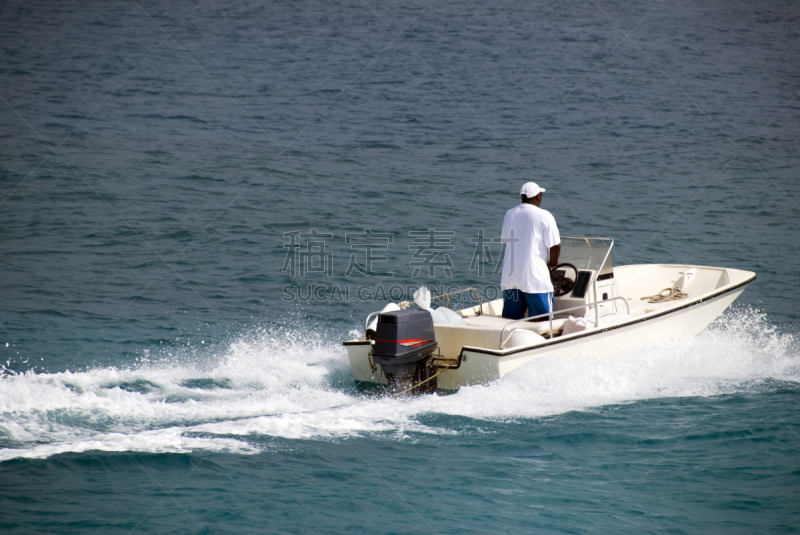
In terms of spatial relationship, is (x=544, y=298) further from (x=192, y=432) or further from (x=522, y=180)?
(x=522, y=180)

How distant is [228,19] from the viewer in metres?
33.3

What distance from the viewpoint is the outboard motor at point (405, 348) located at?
22.4 feet

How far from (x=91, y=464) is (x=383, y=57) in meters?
25.9

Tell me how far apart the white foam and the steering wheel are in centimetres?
97

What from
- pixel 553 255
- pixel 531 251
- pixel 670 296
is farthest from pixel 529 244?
pixel 670 296

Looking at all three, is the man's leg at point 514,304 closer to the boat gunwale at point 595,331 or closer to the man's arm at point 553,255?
the man's arm at point 553,255

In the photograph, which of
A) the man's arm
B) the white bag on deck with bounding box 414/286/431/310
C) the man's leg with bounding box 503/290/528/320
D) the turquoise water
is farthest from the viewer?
the man's leg with bounding box 503/290/528/320

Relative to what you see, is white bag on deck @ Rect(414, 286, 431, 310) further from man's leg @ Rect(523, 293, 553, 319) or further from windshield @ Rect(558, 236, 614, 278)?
windshield @ Rect(558, 236, 614, 278)

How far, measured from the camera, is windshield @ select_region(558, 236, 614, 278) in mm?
8516

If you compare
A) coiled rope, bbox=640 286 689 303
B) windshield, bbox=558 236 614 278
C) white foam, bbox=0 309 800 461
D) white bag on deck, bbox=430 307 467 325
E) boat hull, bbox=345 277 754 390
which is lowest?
white foam, bbox=0 309 800 461

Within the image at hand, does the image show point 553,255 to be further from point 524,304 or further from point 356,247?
point 356,247

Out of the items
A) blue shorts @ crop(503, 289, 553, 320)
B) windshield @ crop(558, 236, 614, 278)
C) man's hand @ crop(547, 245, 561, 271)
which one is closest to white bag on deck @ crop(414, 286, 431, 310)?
blue shorts @ crop(503, 289, 553, 320)

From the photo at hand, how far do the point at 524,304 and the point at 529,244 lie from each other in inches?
27.2

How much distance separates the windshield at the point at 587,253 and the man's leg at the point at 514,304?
1.16m
